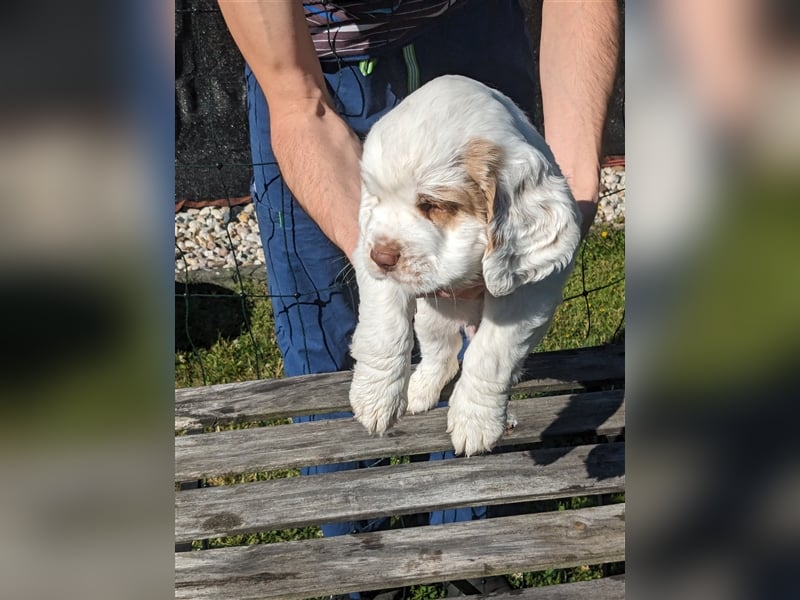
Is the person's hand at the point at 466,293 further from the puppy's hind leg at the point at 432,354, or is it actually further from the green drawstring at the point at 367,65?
the green drawstring at the point at 367,65

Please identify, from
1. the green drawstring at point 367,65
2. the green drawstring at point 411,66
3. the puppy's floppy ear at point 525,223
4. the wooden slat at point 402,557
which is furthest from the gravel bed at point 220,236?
the wooden slat at point 402,557

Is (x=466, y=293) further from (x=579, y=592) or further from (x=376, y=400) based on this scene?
(x=579, y=592)

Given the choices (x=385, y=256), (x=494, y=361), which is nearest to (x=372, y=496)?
(x=494, y=361)

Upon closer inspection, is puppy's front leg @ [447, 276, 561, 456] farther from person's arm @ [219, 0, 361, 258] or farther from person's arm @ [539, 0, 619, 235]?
person's arm @ [219, 0, 361, 258]
